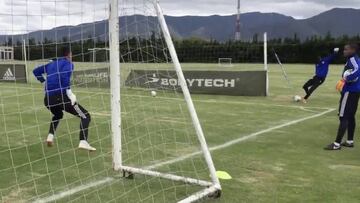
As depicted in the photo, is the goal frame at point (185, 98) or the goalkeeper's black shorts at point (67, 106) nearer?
the goal frame at point (185, 98)

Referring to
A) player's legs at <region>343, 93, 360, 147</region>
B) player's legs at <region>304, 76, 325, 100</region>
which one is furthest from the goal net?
player's legs at <region>304, 76, 325, 100</region>

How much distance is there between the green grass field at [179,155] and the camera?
686 cm

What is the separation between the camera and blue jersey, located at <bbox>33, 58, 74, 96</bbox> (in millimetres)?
8773

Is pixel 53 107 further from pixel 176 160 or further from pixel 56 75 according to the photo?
pixel 176 160

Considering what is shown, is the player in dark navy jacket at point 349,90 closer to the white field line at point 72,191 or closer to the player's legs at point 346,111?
the player's legs at point 346,111

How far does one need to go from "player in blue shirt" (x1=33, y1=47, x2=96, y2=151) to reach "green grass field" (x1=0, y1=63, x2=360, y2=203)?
0.60 metres

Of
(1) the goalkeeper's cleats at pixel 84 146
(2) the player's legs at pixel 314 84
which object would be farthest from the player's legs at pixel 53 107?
(2) the player's legs at pixel 314 84

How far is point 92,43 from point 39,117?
20.3ft

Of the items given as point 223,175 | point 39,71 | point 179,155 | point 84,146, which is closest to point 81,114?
point 84,146

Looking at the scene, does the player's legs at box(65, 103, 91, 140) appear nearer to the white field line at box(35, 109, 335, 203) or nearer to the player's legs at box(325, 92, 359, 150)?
the white field line at box(35, 109, 335, 203)

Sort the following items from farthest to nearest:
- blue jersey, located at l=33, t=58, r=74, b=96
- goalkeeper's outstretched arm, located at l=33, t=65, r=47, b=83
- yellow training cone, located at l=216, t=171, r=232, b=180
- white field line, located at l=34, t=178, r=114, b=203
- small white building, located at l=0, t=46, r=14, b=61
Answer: goalkeeper's outstretched arm, located at l=33, t=65, r=47, b=83 < blue jersey, located at l=33, t=58, r=74, b=96 < yellow training cone, located at l=216, t=171, r=232, b=180 < small white building, located at l=0, t=46, r=14, b=61 < white field line, located at l=34, t=178, r=114, b=203

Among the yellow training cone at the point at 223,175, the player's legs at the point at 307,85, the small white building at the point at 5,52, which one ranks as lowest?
the yellow training cone at the point at 223,175

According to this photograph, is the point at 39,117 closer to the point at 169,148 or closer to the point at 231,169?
the point at 169,148

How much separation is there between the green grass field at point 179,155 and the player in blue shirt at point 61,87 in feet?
1.97
